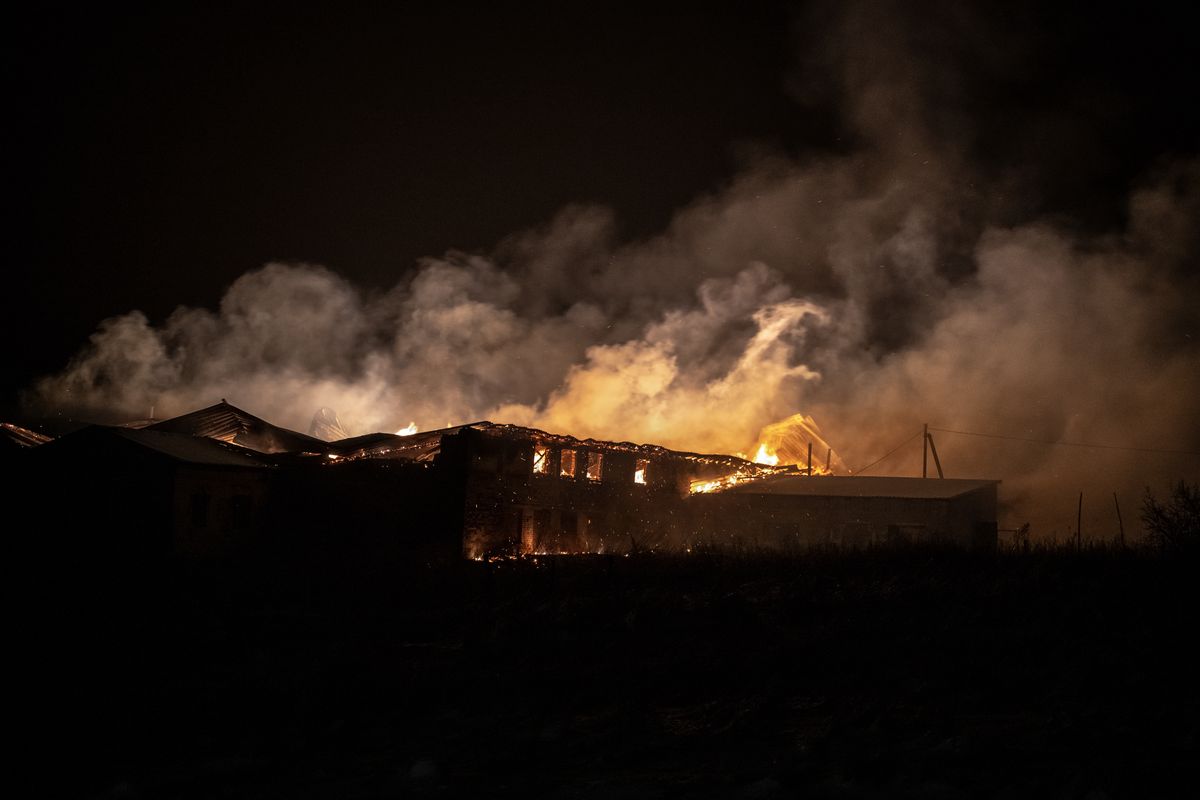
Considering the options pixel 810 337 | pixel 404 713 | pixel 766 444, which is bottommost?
pixel 404 713

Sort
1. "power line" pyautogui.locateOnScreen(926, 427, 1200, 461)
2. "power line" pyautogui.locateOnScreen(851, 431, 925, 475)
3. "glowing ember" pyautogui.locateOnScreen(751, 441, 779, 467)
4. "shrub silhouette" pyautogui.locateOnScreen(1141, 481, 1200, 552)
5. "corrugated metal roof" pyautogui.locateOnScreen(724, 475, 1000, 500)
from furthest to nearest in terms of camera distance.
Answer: "power line" pyautogui.locateOnScreen(851, 431, 925, 475), "glowing ember" pyautogui.locateOnScreen(751, 441, 779, 467), "power line" pyautogui.locateOnScreen(926, 427, 1200, 461), "corrugated metal roof" pyautogui.locateOnScreen(724, 475, 1000, 500), "shrub silhouette" pyautogui.locateOnScreen(1141, 481, 1200, 552)

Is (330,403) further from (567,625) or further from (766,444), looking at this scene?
(567,625)

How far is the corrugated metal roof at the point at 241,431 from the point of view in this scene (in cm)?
3381

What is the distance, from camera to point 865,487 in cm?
3072

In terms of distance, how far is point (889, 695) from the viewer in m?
11.1

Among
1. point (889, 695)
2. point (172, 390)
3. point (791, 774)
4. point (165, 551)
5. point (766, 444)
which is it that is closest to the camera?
point (791, 774)

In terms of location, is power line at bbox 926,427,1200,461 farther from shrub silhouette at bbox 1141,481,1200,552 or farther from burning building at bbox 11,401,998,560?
shrub silhouette at bbox 1141,481,1200,552

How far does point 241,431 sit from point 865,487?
73.1 feet

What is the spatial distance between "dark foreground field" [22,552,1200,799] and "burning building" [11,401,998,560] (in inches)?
209

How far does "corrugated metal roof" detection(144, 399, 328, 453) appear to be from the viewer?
3381 cm

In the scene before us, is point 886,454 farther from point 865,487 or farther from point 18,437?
point 18,437

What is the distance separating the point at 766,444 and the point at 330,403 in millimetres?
24782

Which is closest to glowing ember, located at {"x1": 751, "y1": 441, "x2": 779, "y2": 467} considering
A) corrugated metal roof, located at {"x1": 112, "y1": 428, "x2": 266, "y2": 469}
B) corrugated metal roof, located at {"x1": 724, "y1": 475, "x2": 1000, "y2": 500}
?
corrugated metal roof, located at {"x1": 724, "y1": 475, "x2": 1000, "y2": 500}

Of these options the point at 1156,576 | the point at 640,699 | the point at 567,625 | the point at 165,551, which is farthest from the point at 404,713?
the point at 165,551
